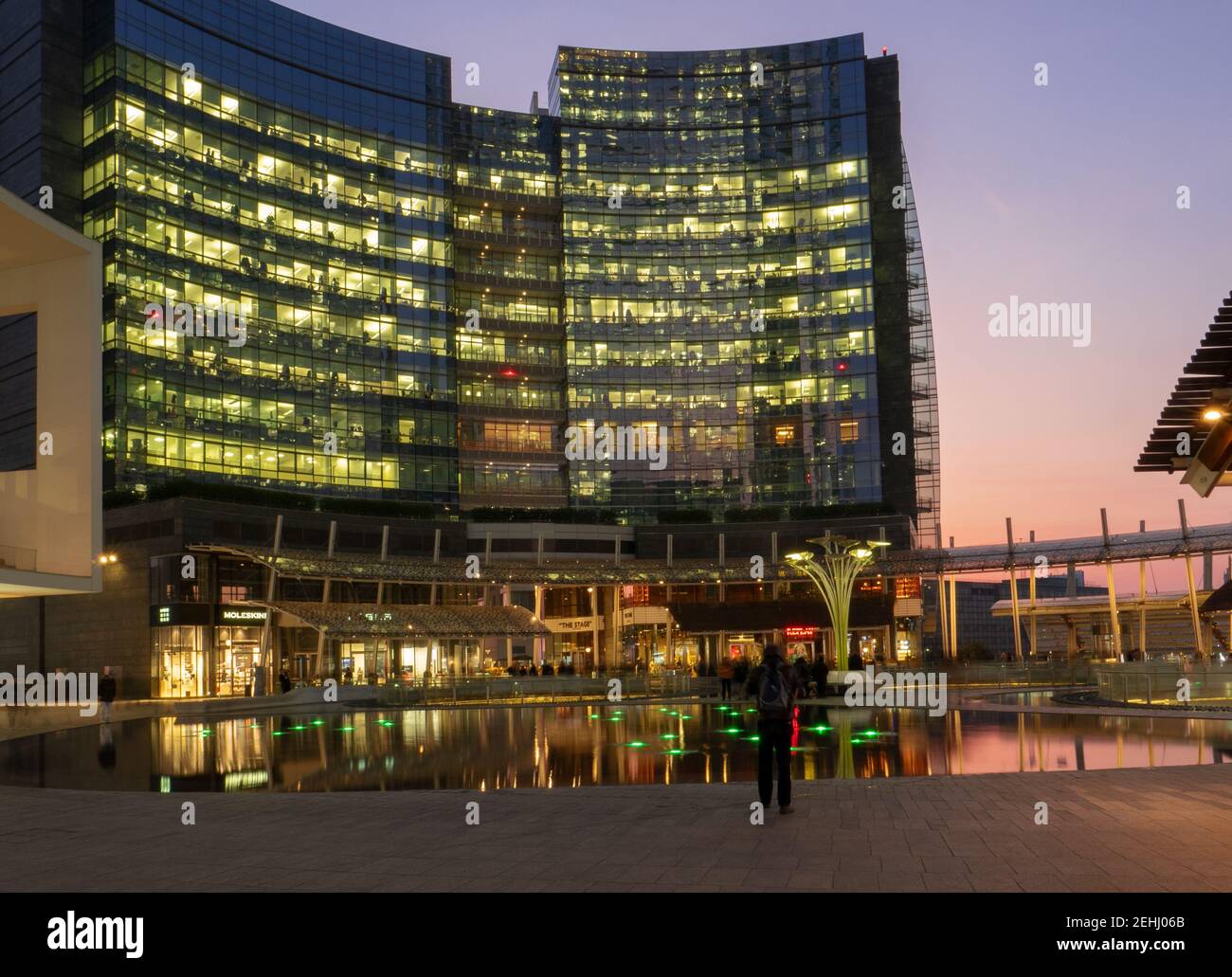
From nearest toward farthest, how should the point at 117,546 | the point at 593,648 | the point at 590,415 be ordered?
the point at 117,546
the point at 593,648
the point at 590,415

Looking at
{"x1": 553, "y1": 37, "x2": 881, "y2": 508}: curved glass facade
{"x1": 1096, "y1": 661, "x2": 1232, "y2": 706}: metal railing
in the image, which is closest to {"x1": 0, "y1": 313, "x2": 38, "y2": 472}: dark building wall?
{"x1": 553, "y1": 37, "x2": 881, "y2": 508}: curved glass facade

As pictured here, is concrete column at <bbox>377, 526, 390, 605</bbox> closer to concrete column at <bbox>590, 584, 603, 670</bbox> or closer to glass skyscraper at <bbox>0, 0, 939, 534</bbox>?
glass skyscraper at <bbox>0, 0, 939, 534</bbox>

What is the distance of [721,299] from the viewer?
94500 millimetres

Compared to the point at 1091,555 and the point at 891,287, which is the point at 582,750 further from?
the point at 891,287

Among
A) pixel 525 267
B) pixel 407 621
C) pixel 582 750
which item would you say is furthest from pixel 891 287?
pixel 582 750

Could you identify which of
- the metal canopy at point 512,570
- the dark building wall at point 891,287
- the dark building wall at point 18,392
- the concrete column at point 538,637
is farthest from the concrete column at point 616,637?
the dark building wall at point 18,392

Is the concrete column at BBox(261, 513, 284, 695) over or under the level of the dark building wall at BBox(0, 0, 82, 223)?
under

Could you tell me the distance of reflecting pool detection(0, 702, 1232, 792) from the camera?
1855 centimetres

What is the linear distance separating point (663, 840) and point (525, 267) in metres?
87.4

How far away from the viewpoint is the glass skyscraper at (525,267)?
244 ft

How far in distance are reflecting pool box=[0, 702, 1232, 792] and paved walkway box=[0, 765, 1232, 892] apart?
2326 mm
